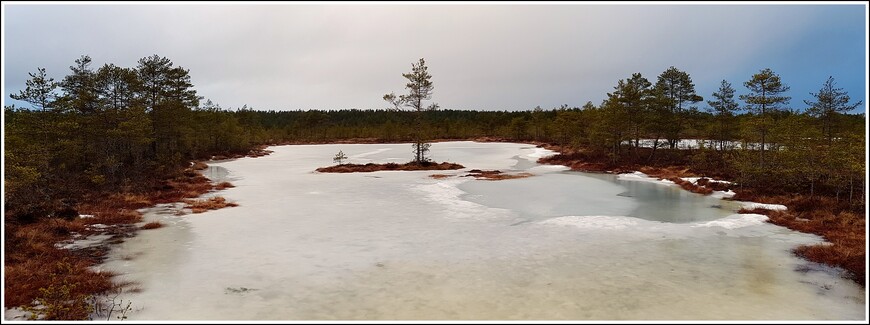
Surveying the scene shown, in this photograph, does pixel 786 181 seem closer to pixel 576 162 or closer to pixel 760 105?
pixel 760 105

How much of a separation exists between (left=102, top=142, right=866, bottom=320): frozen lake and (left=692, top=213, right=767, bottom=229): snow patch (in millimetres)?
109

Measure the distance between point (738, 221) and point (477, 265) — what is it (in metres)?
11.1

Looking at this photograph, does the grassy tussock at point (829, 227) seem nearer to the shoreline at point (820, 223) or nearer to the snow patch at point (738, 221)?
the shoreline at point (820, 223)

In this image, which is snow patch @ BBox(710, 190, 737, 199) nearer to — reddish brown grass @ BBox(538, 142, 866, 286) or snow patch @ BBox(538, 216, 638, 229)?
reddish brown grass @ BBox(538, 142, 866, 286)

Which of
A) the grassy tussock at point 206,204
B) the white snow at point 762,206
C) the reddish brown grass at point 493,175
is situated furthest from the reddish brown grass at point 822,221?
the grassy tussock at point 206,204

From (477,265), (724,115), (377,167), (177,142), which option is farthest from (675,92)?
(177,142)

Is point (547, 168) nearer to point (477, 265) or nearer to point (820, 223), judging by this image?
point (820, 223)

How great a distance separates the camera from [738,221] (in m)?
16.1

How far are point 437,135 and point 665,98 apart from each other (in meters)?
74.0

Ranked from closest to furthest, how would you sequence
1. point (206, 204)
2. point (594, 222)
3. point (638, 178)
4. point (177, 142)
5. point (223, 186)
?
1. point (594, 222)
2. point (206, 204)
3. point (223, 186)
4. point (638, 178)
5. point (177, 142)

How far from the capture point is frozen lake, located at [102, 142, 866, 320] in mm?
8008

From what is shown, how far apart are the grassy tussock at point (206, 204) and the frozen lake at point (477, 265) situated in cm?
103

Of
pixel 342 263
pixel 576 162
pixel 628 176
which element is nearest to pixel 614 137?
pixel 576 162

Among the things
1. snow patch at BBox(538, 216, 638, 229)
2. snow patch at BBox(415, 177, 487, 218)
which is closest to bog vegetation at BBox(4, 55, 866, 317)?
snow patch at BBox(538, 216, 638, 229)
